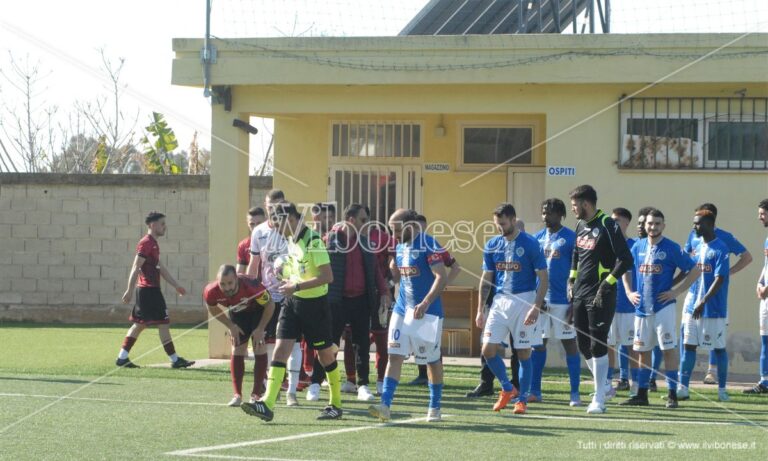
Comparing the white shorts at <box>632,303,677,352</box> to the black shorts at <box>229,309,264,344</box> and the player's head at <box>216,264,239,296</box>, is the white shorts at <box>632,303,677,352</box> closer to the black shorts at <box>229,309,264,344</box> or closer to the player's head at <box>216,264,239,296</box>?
the black shorts at <box>229,309,264,344</box>

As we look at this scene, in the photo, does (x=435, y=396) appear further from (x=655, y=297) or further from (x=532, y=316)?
(x=655, y=297)

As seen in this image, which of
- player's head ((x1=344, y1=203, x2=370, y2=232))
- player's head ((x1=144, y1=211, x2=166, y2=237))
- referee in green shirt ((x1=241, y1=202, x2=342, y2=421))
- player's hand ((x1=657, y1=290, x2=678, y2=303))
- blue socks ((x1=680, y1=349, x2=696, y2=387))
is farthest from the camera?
player's head ((x1=144, y1=211, x2=166, y2=237))

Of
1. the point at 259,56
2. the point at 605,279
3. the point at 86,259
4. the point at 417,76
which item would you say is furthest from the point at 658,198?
the point at 86,259

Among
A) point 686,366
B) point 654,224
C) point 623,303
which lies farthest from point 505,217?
point 686,366

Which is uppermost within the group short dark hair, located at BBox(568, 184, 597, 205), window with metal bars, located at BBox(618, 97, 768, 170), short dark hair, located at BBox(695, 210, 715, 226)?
window with metal bars, located at BBox(618, 97, 768, 170)

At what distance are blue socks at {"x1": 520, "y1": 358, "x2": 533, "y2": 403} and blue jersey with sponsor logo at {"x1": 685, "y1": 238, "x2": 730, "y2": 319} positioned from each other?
8.01 feet

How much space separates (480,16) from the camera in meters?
17.0

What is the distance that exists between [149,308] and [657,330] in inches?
260

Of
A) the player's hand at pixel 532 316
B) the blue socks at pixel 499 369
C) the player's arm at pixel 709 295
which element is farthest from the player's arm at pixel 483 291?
the player's arm at pixel 709 295

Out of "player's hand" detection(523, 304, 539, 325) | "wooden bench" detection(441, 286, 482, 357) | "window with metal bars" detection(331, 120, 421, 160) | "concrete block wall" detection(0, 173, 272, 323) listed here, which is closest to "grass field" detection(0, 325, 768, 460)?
"player's hand" detection(523, 304, 539, 325)

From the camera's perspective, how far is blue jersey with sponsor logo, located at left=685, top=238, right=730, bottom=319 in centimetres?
1175

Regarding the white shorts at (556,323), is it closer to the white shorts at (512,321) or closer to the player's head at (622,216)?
the white shorts at (512,321)

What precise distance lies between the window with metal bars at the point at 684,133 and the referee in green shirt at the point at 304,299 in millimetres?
6328

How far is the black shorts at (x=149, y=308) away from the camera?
14039 millimetres
